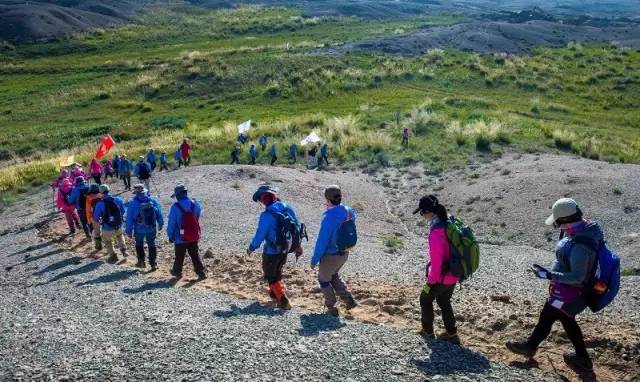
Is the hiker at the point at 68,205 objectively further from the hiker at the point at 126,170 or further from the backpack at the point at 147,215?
the hiker at the point at 126,170


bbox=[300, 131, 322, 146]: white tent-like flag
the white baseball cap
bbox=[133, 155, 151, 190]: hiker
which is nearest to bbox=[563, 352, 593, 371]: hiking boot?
the white baseball cap

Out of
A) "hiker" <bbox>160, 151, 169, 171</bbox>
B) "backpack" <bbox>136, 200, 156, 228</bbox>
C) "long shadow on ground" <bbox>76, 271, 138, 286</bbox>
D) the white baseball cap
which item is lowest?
"hiker" <bbox>160, 151, 169, 171</bbox>

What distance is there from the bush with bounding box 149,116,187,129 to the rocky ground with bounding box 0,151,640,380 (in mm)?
27230

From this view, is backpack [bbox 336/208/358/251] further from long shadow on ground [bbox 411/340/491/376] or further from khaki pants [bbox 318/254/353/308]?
long shadow on ground [bbox 411/340/491/376]

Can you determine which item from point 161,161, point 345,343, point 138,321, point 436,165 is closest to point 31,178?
point 161,161

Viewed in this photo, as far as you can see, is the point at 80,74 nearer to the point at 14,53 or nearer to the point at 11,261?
the point at 14,53

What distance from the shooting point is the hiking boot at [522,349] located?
27.5 ft

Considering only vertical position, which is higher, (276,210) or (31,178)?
(276,210)

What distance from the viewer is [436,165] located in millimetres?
31234

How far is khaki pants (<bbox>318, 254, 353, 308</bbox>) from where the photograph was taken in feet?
32.1

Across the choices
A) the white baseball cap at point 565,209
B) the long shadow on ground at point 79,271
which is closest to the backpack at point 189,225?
the long shadow on ground at point 79,271

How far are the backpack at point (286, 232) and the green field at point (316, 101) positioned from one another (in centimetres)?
2118

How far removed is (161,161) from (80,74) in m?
48.8

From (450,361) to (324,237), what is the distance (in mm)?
2574
